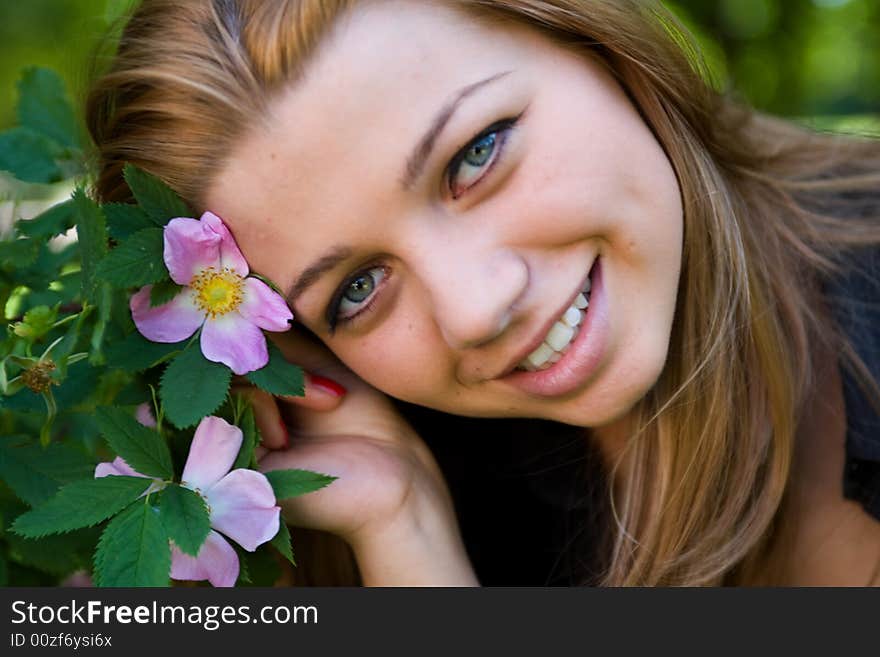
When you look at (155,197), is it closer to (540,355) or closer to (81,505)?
(81,505)

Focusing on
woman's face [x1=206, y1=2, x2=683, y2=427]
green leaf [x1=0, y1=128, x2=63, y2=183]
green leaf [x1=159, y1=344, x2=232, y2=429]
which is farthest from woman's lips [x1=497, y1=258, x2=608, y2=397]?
green leaf [x1=0, y1=128, x2=63, y2=183]

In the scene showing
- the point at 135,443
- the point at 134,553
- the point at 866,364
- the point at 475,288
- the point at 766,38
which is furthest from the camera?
the point at 766,38

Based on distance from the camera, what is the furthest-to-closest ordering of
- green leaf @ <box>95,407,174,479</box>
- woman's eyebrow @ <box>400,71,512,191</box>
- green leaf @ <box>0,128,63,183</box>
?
green leaf @ <box>0,128,63,183</box>
woman's eyebrow @ <box>400,71,512,191</box>
green leaf @ <box>95,407,174,479</box>

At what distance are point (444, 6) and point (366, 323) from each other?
50 cm

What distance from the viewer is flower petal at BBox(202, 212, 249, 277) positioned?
57.2 inches

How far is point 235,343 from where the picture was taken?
4.72ft

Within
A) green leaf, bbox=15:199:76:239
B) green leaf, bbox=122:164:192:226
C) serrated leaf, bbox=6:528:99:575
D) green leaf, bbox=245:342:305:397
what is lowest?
serrated leaf, bbox=6:528:99:575

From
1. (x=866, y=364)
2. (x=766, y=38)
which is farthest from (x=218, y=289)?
(x=766, y=38)

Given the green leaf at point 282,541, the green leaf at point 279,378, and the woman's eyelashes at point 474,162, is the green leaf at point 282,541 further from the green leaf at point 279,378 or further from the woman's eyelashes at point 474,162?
the woman's eyelashes at point 474,162

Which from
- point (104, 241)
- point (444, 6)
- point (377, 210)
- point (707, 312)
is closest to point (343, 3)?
point (444, 6)

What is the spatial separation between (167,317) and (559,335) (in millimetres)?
591

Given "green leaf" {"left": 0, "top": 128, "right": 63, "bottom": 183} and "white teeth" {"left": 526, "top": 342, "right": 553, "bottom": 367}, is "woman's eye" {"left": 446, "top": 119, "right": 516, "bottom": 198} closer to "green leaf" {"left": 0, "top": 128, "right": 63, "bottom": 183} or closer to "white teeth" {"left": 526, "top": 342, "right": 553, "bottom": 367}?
"white teeth" {"left": 526, "top": 342, "right": 553, "bottom": 367}

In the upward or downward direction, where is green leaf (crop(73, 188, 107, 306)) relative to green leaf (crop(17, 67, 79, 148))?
upward

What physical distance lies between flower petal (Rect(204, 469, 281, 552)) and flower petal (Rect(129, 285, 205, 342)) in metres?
0.24
